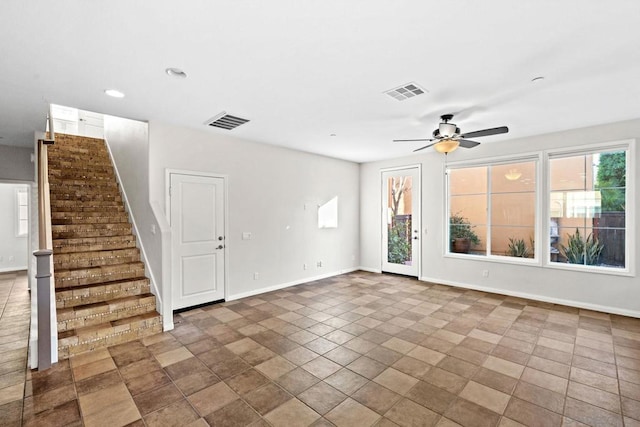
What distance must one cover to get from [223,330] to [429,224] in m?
4.46

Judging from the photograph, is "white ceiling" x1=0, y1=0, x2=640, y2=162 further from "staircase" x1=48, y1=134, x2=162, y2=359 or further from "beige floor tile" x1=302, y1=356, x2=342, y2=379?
"beige floor tile" x1=302, y1=356, x2=342, y2=379

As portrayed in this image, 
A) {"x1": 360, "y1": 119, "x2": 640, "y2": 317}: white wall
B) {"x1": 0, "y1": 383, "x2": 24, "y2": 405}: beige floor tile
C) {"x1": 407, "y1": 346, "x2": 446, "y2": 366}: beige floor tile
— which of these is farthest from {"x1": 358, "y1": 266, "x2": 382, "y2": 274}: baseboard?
{"x1": 0, "y1": 383, "x2": 24, "y2": 405}: beige floor tile

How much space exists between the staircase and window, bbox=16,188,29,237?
299 centimetres

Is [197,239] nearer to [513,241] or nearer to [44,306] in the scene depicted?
[44,306]

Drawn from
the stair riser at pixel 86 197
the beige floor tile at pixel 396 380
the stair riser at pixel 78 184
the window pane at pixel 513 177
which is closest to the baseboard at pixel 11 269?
the stair riser at pixel 78 184

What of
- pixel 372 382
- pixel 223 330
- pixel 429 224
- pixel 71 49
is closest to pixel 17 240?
pixel 223 330

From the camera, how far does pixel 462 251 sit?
5.88 meters

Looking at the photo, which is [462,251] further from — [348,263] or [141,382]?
[141,382]

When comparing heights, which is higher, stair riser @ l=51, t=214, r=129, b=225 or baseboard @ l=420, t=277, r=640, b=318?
stair riser @ l=51, t=214, r=129, b=225

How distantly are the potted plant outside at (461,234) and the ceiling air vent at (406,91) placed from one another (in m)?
3.47

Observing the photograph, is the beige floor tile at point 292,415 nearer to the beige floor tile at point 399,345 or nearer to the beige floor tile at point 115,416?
the beige floor tile at point 115,416

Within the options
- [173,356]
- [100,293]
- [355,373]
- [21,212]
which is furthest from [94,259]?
[21,212]

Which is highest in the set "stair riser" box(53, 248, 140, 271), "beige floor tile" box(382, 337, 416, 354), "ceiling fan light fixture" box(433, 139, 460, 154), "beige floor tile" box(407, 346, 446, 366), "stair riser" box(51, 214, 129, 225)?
"ceiling fan light fixture" box(433, 139, 460, 154)

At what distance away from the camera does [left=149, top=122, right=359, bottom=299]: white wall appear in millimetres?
4387
